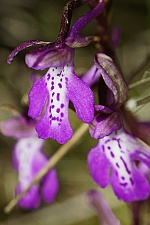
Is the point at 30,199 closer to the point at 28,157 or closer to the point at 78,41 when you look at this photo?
the point at 28,157

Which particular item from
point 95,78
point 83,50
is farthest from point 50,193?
point 83,50

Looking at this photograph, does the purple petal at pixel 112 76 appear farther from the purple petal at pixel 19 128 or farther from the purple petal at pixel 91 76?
the purple petal at pixel 19 128

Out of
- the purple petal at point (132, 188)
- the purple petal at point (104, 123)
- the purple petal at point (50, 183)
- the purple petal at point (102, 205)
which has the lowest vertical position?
the purple petal at point (102, 205)

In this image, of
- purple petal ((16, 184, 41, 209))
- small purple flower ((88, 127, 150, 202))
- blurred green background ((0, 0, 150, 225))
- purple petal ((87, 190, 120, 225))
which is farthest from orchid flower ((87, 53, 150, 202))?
blurred green background ((0, 0, 150, 225))

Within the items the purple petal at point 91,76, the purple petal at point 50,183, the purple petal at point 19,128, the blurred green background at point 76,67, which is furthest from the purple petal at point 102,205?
the blurred green background at point 76,67

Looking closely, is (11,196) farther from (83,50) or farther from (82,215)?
(83,50)

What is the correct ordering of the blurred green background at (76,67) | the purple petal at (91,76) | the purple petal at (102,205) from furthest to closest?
the blurred green background at (76,67)
the purple petal at (102,205)
the purple petal at (91,76)

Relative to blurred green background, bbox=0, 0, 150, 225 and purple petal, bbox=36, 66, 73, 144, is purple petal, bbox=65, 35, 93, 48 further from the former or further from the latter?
blurred green background, bbox=0, 0, 150, 225
